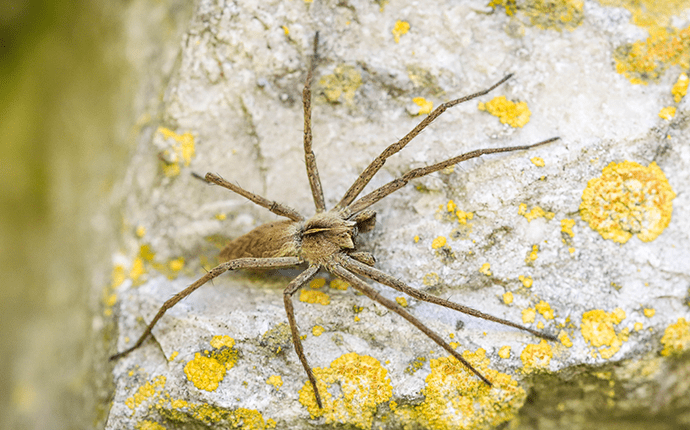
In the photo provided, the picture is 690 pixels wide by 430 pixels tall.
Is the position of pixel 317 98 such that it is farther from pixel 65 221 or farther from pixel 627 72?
pixel 65 221

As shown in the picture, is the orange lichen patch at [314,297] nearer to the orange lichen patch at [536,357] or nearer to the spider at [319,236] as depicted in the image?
the spider at [319,236]

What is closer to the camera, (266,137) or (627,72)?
(627,72)

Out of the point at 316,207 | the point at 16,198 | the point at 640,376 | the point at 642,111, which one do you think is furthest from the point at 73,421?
the point at 642,111

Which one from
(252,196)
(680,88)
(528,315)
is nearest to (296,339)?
(252,196)

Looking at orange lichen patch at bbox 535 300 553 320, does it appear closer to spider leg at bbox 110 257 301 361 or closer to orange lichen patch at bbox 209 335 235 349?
spider leg at bbox 110 257 301 361

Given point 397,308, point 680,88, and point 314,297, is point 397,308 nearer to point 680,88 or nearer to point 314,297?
point 314,297

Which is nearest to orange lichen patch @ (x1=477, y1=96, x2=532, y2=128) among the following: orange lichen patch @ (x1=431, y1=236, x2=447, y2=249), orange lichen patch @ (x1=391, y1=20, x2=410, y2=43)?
orange lichen patch @ (x1=391, y1=20, x2=410, y2=43)

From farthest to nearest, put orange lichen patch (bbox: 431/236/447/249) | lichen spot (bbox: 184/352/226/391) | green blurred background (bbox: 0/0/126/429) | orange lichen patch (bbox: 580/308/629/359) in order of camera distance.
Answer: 1. green blurred background (bbox: 0/0/126/429)
2. orange lichen patch (bbox: 431/236/447/249)
3. lichen spot (bbox: 184/352/226/391)
4. orange lichen patch (bbox: 580/308/629/359)

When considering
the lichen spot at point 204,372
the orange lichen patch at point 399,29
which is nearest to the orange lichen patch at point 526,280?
the orange lichen patch at point 399,29
